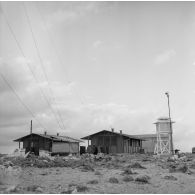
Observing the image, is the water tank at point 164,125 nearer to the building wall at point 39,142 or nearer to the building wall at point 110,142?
the building wall at point 110,142

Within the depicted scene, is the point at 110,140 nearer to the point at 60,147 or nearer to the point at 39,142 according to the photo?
the point at 60,147

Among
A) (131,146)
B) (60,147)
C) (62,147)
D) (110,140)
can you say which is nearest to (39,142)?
(60,147)

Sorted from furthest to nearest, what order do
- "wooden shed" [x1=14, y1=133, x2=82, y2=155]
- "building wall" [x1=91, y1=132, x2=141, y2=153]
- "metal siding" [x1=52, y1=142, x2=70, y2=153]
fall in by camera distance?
"metal siding" [x1=52, y1=142, x2=70, y2=153] < "wooden shed" [x1=14, y1=133, x2=82, y2=155] < "building wall" [x1=91, y1=132, x2=141, y2=153]

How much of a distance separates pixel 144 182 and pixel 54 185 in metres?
4.22

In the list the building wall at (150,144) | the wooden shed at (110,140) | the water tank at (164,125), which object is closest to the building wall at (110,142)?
the wooden shed at (110,140)

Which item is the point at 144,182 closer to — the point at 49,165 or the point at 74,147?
the point at 49,165

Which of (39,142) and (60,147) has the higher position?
(39,142)

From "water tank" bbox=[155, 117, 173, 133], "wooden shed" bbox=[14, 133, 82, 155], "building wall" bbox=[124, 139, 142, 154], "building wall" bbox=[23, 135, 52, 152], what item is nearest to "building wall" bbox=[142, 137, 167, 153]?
"building wall" bbox=[124, 139, 142, 154]

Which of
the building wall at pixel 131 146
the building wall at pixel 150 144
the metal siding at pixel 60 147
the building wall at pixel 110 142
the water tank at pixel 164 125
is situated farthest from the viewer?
the building wall at pixel 150 144

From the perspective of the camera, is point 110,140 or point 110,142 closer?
point 110,142

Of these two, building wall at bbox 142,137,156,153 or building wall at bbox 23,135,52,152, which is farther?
building wall at bbox 142,137,156,153

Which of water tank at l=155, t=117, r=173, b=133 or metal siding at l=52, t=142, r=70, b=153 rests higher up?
water tank at l=155, t=117, r=173, b=133

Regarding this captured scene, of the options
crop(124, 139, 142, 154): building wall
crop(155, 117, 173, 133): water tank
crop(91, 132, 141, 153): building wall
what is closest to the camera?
crop(155, 117, 173, 133): water tank

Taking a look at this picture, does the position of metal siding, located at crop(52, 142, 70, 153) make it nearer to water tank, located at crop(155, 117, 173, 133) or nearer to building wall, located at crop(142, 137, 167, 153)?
water tank, located at crop(155, 117, 173, 133)
